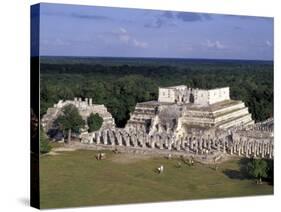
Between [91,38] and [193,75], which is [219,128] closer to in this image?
[193,75]

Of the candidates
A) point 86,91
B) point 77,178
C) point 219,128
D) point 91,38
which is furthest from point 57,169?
point 219,128

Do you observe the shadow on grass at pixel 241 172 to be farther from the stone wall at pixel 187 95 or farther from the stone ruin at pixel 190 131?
the stone wall at pixel 187 95

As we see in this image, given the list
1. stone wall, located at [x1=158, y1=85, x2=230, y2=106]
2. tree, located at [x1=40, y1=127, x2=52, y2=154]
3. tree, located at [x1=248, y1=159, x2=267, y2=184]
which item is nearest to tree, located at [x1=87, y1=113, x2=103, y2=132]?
tree, located at [x1=40, y1=127, x2=52, y2=154]

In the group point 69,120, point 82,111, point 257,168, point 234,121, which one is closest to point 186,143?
point 234,121

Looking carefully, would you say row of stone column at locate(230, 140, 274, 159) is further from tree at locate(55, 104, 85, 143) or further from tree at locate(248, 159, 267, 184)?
tree at locate(55, 104, 85, 143)

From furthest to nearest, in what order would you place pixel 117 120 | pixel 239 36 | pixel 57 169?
pixel 239 36, pixel 117 120, pixel 57 169

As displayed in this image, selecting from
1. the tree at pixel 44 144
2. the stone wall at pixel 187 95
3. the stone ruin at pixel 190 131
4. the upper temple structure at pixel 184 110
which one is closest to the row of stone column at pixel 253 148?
the stone ruin at pixel 190 131

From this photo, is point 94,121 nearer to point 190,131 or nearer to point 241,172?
point 190,131
